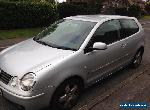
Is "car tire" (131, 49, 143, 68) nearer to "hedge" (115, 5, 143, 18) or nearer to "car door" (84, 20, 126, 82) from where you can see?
"car door" (84, 20, 126, 82)

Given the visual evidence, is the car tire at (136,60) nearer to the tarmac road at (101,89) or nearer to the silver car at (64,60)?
the tarmac road at (101,89)

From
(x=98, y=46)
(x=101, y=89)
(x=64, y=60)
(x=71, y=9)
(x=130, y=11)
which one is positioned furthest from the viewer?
(x=130, y=11)

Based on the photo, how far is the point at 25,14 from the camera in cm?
1517

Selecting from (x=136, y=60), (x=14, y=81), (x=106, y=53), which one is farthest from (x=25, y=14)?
(x=14, y=81)

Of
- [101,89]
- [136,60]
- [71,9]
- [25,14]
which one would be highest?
[25,14]

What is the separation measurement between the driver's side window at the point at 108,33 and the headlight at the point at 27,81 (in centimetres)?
171

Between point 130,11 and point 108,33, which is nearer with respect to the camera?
point 108,33

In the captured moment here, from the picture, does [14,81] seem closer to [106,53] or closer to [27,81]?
[27,81]

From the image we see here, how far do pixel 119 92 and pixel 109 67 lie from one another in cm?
64

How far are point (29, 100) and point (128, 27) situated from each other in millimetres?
3890

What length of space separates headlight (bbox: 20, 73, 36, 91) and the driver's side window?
5.60 ft

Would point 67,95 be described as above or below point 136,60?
above

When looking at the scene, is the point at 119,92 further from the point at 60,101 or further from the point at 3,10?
the point at 3,10

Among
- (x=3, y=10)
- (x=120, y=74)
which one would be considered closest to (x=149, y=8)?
(x=3, y=10)
